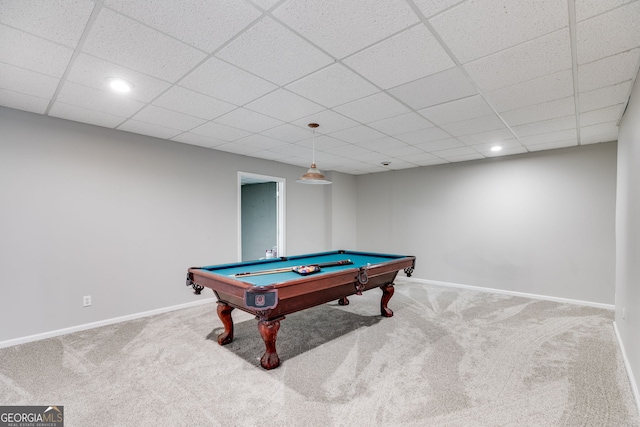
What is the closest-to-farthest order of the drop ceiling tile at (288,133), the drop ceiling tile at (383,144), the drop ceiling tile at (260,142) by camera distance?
1. the drop ceiling tile at (288,133)
2. the drop ceiling tile at (260,142)
3. the drop ceiling tile at (383,144)

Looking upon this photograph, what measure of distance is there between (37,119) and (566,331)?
6034 mm

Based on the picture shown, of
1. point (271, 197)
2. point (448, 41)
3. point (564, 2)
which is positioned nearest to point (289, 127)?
point (448, 41)

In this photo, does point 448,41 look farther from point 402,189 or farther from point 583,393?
point 402,189

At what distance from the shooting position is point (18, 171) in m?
2.91

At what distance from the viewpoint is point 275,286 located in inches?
88.6

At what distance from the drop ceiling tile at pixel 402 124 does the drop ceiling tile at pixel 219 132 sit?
1620mm

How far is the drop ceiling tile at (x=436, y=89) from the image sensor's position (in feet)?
7.34

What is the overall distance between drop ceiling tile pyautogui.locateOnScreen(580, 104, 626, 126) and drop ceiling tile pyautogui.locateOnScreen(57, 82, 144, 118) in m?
4.41

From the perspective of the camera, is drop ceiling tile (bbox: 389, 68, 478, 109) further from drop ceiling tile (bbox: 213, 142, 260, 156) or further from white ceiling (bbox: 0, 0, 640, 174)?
drop ceiling tile (bbox: 213, 142, 260, 156)

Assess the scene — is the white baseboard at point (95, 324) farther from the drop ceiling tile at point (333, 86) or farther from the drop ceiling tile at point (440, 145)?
the drop ceiling tile at point (440, 145)

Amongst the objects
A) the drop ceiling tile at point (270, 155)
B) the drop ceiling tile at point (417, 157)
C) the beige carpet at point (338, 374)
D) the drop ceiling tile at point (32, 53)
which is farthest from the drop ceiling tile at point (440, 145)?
the drop ceiling tile at point (32, 53)

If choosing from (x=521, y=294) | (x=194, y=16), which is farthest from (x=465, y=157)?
(x=194, y=16)

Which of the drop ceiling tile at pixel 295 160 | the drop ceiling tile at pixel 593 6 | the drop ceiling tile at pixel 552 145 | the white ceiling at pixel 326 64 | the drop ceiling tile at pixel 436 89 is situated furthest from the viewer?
the drop ceiling tile at pixel 295 160

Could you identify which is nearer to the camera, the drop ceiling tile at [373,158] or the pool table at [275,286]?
the pool table at [275,286]
